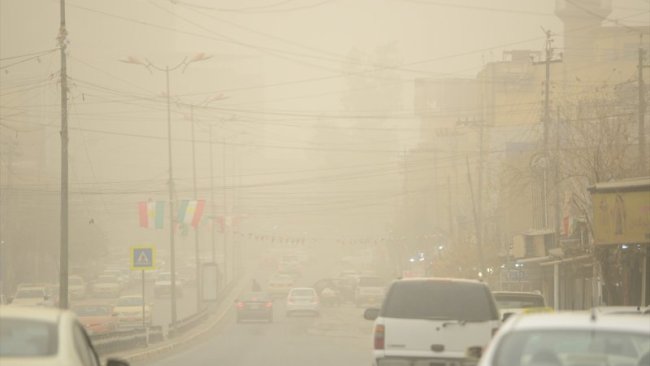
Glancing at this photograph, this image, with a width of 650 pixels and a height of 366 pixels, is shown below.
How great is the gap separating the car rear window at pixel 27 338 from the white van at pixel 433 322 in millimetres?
8834

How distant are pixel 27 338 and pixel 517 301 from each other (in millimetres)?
17940

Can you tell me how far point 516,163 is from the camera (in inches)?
2928

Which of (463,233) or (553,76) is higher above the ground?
(553,76)

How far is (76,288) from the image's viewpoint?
89.3 metres

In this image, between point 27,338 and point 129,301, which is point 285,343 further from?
point 27,338

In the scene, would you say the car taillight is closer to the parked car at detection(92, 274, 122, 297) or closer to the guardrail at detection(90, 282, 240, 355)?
the guardrail at detection(90, 282, 240, 355)

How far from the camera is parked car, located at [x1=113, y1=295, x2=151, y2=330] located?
206 ft

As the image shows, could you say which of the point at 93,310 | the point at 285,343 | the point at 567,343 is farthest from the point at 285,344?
the point at 567,343

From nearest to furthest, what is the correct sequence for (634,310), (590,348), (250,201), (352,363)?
(590,348) < (634,310) < (352,363) < (250,201)

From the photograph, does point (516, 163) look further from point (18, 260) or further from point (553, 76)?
point (18, 260)

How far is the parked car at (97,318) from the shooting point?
5309cm

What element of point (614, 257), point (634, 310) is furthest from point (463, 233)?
point (634, 310)

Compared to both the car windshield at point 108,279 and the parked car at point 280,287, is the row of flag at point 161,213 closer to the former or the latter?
the car windshield at point 108,279

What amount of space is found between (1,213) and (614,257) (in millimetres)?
61715
